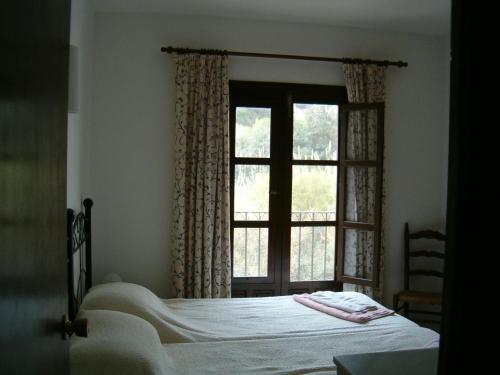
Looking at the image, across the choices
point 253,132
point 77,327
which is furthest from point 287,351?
point 253,132

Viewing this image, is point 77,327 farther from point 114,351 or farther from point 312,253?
point 312,253

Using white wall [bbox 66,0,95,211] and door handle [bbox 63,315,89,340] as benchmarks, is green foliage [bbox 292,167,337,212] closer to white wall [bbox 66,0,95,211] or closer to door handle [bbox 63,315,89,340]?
white wall [bbox 66,0,95,211]

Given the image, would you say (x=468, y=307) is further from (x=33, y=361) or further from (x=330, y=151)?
(x=330, y=151)

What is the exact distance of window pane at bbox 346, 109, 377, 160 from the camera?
147 inches

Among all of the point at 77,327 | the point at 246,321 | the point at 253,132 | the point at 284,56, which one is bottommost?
the point at 246,321

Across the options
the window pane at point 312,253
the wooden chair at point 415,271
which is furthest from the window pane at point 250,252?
the wooden chair at point 415,271

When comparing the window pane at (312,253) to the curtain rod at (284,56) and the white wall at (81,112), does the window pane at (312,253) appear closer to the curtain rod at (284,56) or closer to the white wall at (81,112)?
the curtain rod at (284,56)

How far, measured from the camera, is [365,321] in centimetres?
257

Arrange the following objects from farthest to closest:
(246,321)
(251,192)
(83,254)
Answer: (251,192) → (83,254) → (246,321)

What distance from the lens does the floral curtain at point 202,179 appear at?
11.4 ft

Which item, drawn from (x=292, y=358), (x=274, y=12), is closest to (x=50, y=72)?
(x=292, y=358)

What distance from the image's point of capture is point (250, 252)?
3775 mm

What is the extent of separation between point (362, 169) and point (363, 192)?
21 cm

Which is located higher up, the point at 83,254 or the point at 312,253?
the point at 83,254
